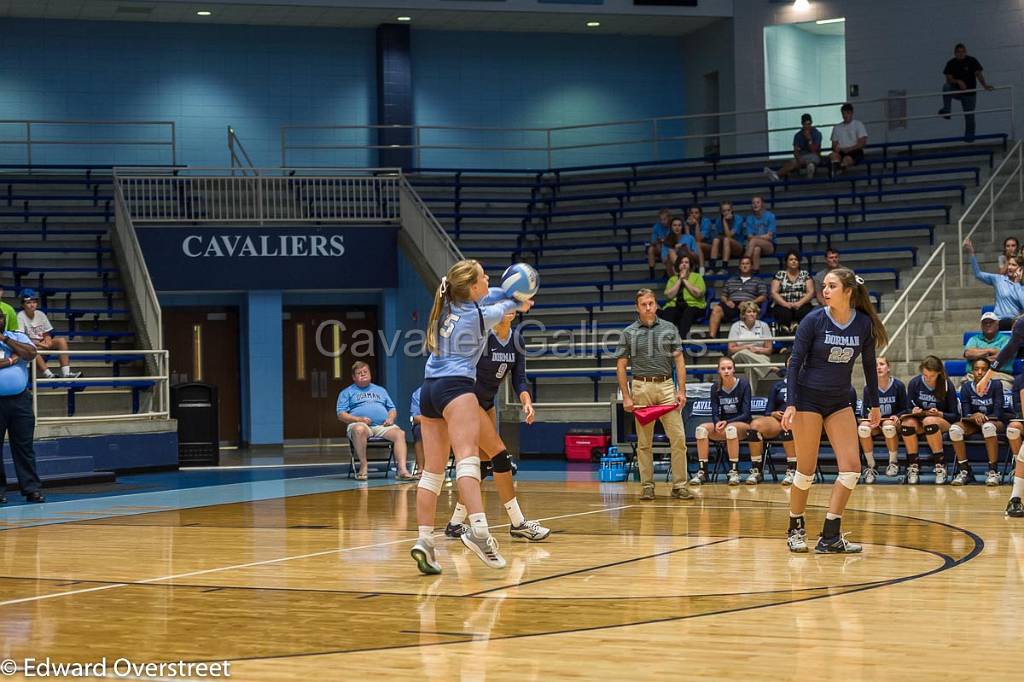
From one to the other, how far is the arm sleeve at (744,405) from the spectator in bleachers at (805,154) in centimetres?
892

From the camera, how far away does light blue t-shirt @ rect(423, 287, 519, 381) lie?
7.86 meters

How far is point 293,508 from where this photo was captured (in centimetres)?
1250

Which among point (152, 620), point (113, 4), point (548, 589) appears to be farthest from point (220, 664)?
point (113, 4)

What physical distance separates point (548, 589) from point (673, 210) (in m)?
16.7

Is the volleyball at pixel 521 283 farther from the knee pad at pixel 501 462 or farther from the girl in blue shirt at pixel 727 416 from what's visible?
the girl in blue shirt at pixel 727 416

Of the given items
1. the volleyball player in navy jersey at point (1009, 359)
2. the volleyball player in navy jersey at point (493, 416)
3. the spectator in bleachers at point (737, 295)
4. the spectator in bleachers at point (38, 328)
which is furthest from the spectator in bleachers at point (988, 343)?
the spectator in bleachers at point (38, 328)

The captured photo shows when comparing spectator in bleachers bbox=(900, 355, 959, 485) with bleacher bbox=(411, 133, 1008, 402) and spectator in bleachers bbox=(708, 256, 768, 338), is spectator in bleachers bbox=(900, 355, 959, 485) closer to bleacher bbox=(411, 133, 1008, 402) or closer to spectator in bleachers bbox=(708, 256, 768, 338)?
bleacher bbox=(411, 133, 1008, 402)

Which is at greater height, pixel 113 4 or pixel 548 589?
pixel 113 4

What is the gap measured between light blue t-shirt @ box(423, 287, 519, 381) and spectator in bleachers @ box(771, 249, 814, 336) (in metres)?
11.0

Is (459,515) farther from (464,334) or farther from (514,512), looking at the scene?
(464,334)

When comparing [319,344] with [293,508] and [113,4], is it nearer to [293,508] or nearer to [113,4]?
[113,4]

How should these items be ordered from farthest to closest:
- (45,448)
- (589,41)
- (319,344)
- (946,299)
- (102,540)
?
(589,41)
(319,344)
(946,299)
(45,448)
(102,540)

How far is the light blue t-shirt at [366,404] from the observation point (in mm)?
16395

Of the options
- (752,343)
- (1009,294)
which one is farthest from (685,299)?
(1009,294)
